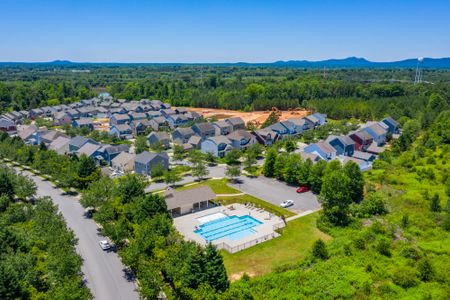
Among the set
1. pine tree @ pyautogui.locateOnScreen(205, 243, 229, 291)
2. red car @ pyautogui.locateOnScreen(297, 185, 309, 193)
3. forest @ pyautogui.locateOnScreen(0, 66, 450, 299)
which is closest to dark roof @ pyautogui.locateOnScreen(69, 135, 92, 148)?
forest @ pyautogui.locateOnScreen(0, 66, 450, 299)

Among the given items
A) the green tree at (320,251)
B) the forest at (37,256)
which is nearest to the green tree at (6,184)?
the forest at (37,256)

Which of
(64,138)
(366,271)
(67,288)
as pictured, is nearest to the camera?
(67,288)

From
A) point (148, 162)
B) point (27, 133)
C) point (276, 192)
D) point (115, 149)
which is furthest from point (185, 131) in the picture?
point (27, 133)

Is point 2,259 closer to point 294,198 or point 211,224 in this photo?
point 211,224

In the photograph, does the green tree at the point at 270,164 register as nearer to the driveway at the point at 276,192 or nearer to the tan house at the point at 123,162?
the driveway at the point at 276,192

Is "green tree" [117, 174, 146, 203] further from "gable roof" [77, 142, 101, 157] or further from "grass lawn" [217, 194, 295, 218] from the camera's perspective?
"gable roof" [77, 142, 101, 157]

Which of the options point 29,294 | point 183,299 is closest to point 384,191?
point 183,299

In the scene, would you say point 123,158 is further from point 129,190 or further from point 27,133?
point 27,133
